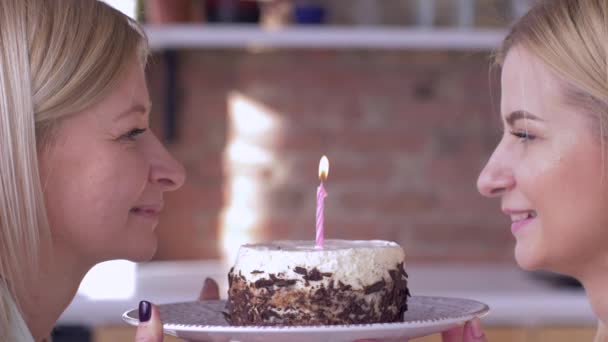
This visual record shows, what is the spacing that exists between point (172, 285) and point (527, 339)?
1054 mm

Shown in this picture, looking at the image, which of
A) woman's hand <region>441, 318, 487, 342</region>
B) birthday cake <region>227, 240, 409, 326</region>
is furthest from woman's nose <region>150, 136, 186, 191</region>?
woman's hand <region>441, 318, 487, 342</region>

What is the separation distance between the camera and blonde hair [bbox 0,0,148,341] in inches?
54.0

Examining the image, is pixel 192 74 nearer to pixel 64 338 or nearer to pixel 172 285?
pixel 172 285

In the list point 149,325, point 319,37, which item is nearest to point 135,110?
point 149,325

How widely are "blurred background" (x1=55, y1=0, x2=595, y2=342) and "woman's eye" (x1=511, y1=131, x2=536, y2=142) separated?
1.93 metres

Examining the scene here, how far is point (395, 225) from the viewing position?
3570mm

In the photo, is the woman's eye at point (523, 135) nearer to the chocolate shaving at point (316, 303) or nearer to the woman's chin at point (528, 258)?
the woman's chin at point (528, 258)

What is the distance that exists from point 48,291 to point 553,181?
2.41 feet

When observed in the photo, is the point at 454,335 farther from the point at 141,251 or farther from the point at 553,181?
the point at 141,251

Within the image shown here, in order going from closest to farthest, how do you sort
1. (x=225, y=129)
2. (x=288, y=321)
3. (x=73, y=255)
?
(x=288, y=321) → (x=73, y=255) → (x=225, y=129)

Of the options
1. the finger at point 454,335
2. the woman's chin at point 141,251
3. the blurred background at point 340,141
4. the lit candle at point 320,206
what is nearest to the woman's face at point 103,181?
the woman's chin at point 141,251

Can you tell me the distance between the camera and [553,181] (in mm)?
1449

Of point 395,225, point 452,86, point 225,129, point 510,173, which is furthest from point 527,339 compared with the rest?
point 510,173

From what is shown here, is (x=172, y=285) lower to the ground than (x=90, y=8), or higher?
lower
